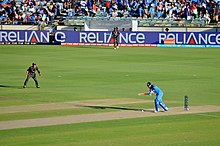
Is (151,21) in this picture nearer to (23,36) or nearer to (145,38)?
(145,38)

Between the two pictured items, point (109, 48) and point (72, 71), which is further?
point (109, 48)

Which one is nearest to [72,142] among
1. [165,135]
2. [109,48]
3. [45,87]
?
[165,135]

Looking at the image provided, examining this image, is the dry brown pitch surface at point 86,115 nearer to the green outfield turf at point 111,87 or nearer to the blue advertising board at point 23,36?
the green outfield turf at point 111,87

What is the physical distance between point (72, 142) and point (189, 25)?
49559 millimetres

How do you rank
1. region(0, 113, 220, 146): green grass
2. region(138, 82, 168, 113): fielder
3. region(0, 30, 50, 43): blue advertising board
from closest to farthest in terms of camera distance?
region(0, 113, 220, 146): green grass → region(138, 82, 168, 113): fielder → region(0, 30, 50, 43): blue advertising board

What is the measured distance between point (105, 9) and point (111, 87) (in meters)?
39.0

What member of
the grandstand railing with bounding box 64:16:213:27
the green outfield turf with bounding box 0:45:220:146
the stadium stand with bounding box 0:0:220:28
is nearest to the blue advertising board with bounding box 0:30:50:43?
the green outfield turf with bounding box 0:45:220:146

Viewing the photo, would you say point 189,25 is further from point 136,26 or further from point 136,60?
point 136,60

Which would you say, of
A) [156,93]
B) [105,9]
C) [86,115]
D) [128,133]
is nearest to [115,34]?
[105,9]

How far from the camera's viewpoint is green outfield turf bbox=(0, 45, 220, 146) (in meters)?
22.7

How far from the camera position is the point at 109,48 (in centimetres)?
6569

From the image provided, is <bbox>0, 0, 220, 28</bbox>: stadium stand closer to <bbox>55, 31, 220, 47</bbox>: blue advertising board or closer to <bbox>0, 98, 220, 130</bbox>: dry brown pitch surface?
<bbox>55, 31, 220, 47</bbox>: blue advertising board

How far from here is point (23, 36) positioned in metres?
69.1

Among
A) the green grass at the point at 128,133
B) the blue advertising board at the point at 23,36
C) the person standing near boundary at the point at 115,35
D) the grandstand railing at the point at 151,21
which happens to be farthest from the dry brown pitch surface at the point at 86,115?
the grandstand railing at the point at 151,21
